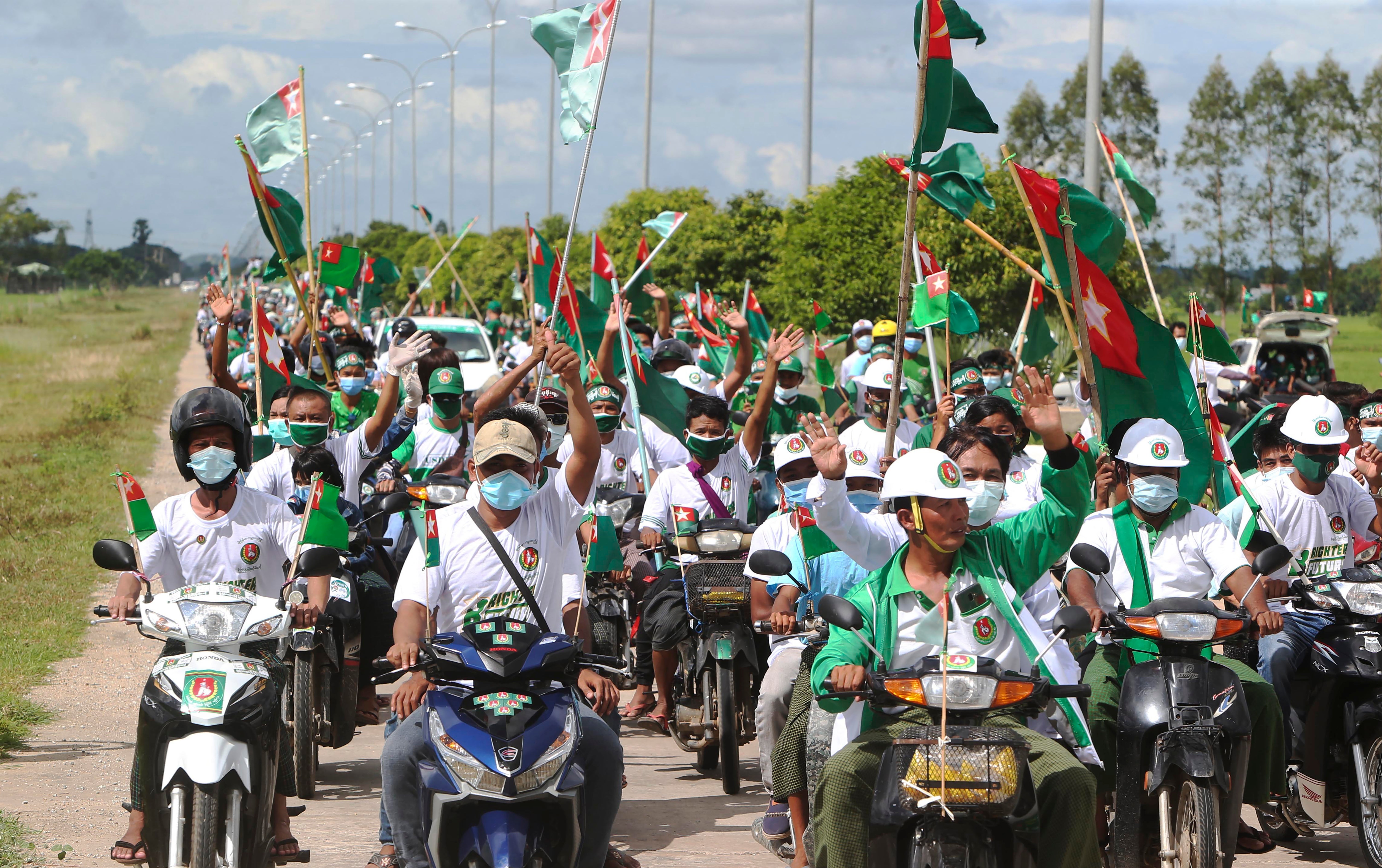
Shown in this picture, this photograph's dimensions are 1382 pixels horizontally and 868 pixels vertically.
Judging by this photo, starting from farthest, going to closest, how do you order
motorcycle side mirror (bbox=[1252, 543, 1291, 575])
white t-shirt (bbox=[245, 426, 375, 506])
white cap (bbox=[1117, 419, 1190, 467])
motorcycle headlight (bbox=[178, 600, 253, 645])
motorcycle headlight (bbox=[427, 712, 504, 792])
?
white t-shirt (bbox=[245, 426, 375, 506]), white cap (bbox=[1117, 419, 1190, 467]), motorcycle side mirror (bbox=[1252, 543, 1291, 575]), motorcycle headlight (bbox=[178, 600, 253, 645]), motorcycle headlight (bbox=[427, 712, 504, 792])

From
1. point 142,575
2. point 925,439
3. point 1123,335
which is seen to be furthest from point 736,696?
point 142,575

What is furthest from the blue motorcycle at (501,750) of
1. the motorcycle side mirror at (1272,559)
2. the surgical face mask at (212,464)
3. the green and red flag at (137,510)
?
the motorcycle side mirror at (1272,559)

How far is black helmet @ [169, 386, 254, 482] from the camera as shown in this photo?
5535mm

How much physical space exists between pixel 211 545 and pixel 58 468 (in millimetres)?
16780

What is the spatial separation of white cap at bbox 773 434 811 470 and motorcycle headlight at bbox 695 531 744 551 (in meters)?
0.40

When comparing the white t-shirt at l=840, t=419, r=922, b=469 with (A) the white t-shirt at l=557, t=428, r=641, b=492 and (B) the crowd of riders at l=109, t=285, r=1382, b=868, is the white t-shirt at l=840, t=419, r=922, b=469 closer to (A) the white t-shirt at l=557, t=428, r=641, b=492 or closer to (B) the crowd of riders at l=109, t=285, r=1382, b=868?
(B) the crowd of riders at l=109, t=285, r=1382, b=868

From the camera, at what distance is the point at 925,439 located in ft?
26.9

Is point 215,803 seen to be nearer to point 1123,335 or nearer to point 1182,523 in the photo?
point 1182,523

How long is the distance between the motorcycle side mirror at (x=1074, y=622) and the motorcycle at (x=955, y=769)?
0.58 ft

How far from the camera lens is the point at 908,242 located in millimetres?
7391

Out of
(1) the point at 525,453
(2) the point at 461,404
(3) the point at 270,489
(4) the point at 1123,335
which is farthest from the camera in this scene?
(2) the point at 461,404

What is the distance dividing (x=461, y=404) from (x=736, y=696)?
2968 mm

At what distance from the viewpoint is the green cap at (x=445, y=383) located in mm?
9070

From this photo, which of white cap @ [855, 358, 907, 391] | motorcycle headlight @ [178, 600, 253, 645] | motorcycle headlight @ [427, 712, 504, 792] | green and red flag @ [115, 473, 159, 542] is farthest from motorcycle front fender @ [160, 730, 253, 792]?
white cap @ [855, 358, 907, 391]
